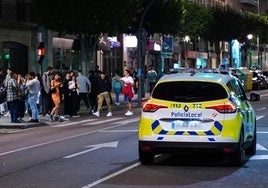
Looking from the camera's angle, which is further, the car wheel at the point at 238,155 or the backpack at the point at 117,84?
the backpack at the point at 117,84

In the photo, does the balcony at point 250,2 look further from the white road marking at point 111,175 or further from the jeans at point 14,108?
the white road marking at point 111,175

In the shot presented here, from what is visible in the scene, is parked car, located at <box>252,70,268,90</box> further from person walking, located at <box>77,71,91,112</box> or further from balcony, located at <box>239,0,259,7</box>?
balcony, located at <box>239,0,259,7</box>

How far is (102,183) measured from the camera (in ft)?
30.5

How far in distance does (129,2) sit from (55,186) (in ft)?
79.9

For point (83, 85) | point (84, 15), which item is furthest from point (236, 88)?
point (84, 15)

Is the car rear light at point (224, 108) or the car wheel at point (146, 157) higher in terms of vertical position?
the car rear light at point (224, 108)

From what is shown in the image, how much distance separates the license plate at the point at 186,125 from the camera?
34.8ft

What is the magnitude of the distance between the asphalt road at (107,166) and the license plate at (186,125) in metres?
0.71

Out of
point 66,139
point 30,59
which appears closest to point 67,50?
point 30,59

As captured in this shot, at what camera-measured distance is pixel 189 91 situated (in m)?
11.0

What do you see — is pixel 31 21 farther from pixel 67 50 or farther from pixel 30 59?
pixel 67 50

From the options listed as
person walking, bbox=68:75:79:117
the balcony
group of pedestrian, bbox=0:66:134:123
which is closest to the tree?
group of pedestrian, bbox=0:66:134:123

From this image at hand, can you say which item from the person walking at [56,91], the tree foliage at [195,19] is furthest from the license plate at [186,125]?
the tree foliage at [195,19]

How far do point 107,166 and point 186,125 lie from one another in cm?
160
